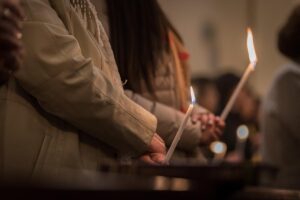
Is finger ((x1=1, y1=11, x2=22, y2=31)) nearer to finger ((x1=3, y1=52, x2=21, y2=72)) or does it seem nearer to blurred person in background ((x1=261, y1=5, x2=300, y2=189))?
finger ((x1=3, y1=52, x2=21, y2=72))

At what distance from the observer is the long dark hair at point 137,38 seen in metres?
1.47

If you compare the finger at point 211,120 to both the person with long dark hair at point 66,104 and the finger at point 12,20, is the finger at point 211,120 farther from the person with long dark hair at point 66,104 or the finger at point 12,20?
the finger at point 12,20

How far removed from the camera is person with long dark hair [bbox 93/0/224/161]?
1474mm

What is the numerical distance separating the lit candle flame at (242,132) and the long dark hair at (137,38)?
1.74 meters

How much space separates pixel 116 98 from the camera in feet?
4.42

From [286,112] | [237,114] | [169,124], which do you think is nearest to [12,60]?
[169,124]

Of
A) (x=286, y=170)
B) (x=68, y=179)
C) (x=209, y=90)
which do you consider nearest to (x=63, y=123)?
(x=68, y=179)

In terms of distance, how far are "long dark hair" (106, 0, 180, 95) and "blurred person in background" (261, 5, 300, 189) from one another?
1.11 m

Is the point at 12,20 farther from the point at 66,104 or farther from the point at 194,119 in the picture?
the point at 194,119

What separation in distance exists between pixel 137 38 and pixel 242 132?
2.02 metres

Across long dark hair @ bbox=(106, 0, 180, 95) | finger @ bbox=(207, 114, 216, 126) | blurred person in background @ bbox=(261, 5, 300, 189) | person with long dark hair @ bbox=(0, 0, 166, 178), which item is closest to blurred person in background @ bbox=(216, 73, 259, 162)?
blurred person in background @ bbox=(261, 5, 300, 189)

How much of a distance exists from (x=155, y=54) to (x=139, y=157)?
0.90 ft

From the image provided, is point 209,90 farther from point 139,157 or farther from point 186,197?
point 186,197

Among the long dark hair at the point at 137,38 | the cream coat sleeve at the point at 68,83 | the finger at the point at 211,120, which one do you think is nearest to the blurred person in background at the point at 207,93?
the finger at the point at 211,120
